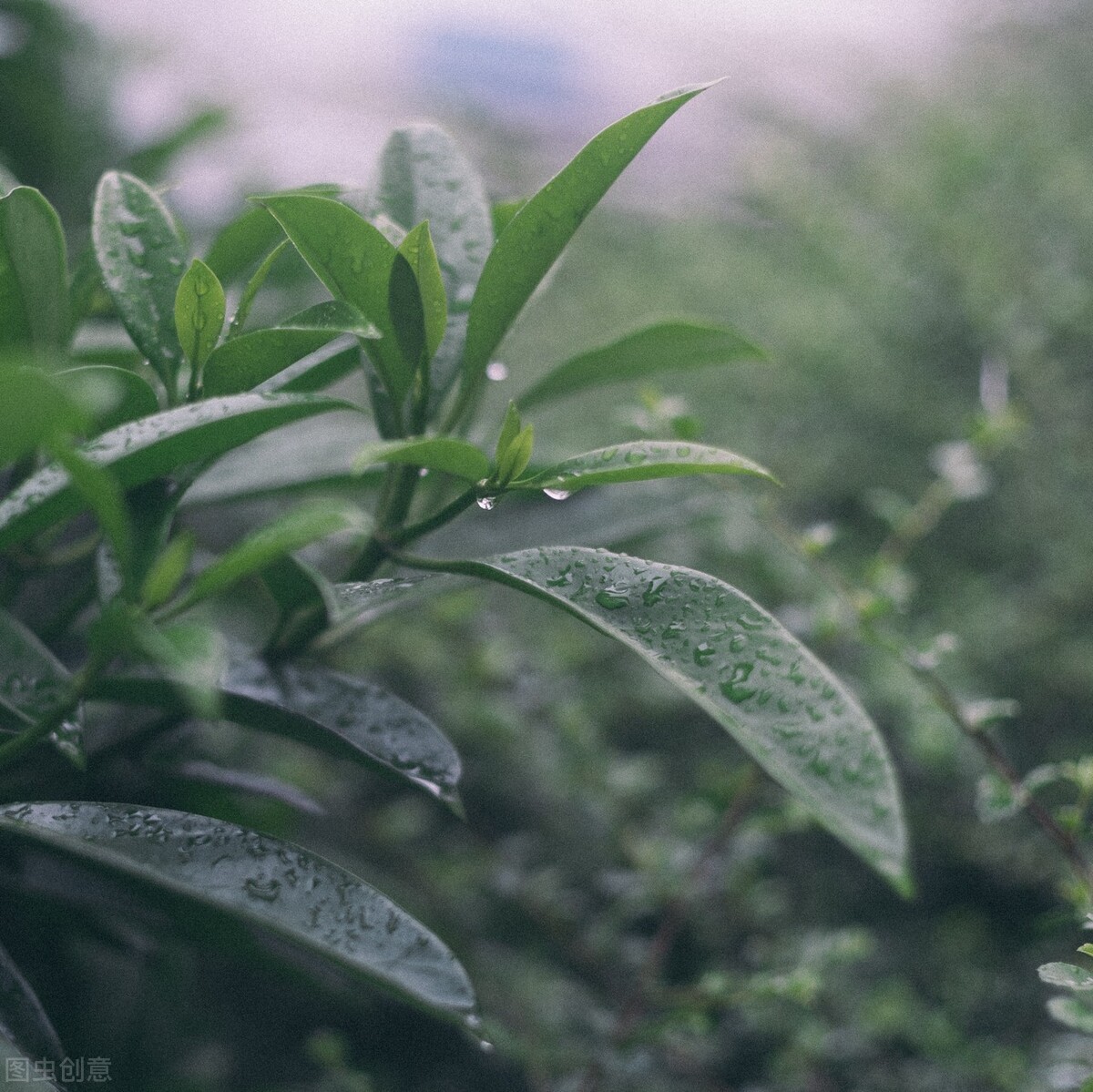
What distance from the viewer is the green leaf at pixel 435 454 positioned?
0.45 metres

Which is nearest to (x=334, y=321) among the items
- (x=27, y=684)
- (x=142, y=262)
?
(x=142, y=262)

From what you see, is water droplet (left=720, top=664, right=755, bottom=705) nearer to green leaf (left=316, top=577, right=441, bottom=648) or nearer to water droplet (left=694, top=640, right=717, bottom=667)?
water droplet (left=694, top=640, right=717, bottom=667)

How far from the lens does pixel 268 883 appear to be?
0.47m

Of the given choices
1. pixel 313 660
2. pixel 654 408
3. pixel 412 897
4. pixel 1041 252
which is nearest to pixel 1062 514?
pixel 1041 252

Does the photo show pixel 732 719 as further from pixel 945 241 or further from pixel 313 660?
pixel 945 241

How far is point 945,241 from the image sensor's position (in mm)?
1604

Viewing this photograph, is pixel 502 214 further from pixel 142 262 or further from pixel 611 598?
pixel 611 598

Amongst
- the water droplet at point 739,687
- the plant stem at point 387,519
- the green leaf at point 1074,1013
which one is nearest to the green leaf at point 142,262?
the plant stem at point 387,519

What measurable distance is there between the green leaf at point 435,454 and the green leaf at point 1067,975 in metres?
0.42

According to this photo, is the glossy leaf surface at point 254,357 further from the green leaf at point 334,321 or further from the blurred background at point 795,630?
the blurred background at point 795,630

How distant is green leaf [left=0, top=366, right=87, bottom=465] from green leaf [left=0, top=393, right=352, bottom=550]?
0.12 m

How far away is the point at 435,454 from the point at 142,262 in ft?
0.81

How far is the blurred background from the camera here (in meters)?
0.88

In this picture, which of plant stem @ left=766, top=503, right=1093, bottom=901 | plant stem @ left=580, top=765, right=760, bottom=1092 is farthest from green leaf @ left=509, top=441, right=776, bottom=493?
plant stem @ left=580, top=765, right=760, bottom=1092
